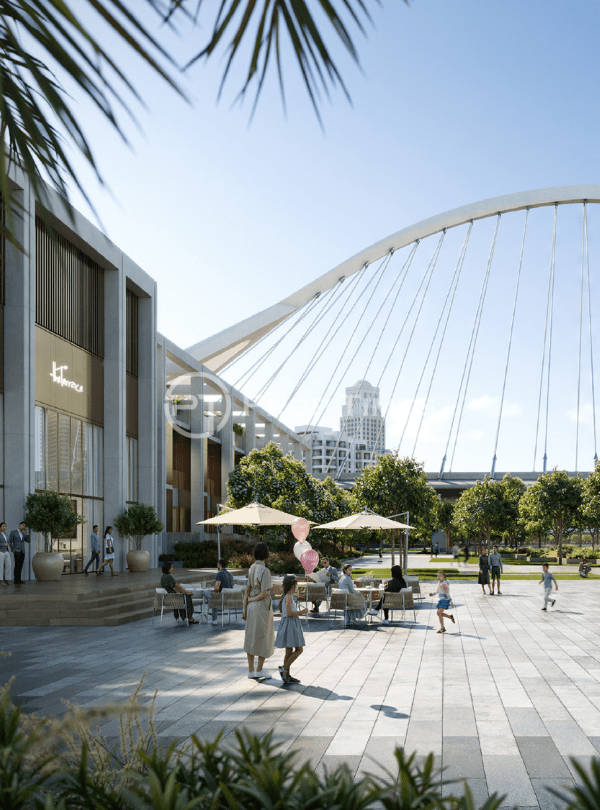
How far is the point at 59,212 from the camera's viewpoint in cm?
2094

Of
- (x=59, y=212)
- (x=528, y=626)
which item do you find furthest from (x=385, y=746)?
(x=59, y=212)

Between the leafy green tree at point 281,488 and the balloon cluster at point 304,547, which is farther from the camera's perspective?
the leafy green tree at point 281,488

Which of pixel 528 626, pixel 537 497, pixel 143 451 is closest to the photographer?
pixel 528 626

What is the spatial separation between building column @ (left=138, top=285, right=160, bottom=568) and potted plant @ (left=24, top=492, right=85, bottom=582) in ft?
32.8

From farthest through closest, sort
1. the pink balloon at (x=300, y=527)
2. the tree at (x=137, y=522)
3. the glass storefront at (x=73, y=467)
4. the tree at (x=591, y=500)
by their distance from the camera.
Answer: the tree at (x=591, y=500) → the tree at (x=137, y=522) → the glass storefront at (x=73, y=467) → the pink balloon at (x=300, y=527)

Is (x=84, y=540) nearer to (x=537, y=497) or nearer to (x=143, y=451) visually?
(x=143, y=451)

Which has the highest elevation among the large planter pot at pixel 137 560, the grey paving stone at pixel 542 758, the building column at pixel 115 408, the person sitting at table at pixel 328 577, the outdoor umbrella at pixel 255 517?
the building column at pixel 115 408

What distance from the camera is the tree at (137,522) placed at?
28156 mm

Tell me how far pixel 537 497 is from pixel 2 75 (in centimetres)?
4656

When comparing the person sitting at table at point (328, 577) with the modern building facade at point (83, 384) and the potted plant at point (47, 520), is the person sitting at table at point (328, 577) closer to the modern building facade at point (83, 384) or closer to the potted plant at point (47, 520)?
the potted plant at point (47, 520)

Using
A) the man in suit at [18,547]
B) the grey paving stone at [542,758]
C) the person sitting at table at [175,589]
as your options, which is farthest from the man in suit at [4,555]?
the grey paving stone at [542,758]

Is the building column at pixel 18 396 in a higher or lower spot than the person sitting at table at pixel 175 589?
higher

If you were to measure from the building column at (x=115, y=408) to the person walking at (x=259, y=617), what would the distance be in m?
19.4

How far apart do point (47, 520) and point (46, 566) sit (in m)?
1.26
